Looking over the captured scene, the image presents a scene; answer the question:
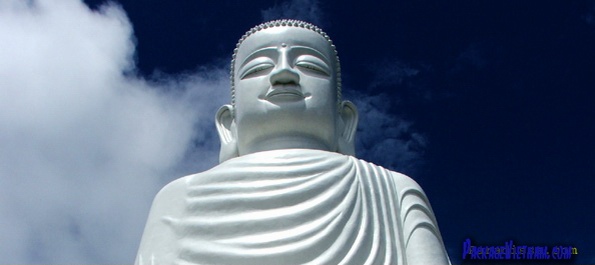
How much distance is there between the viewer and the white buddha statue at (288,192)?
15.8 feet

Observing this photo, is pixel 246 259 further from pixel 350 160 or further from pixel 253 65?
pixel 253 65

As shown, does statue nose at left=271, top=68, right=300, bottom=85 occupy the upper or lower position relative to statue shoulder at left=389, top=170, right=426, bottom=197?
upper

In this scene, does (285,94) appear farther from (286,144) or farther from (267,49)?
(267,49)

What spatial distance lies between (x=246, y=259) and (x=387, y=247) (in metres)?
0.75

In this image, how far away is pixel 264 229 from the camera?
15.9 ft

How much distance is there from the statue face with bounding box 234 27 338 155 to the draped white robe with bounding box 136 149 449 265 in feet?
0.97

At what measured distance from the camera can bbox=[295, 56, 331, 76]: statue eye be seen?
591 centimetres

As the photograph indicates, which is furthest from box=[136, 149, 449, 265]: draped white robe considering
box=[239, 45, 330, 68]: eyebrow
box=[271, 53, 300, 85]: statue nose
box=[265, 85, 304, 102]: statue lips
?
box=[239, 45, 330, 68]: eyebrow

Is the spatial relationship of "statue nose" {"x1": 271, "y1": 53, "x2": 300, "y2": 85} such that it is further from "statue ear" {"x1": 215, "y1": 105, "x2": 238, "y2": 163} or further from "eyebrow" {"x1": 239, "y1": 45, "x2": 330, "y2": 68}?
"statue ear" {"x1": 215, "y1": 105, "x2": 238, "y2": 163}

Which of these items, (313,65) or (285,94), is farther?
(313,65)

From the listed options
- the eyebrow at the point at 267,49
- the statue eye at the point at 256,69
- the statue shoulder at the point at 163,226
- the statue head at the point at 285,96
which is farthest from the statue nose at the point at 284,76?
the statue shoulder at the point at 163,226

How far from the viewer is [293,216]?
193 inches

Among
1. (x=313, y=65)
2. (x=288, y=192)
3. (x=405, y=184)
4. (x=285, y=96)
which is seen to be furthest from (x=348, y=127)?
(x=288, y=192)

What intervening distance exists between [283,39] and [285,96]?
457mm
